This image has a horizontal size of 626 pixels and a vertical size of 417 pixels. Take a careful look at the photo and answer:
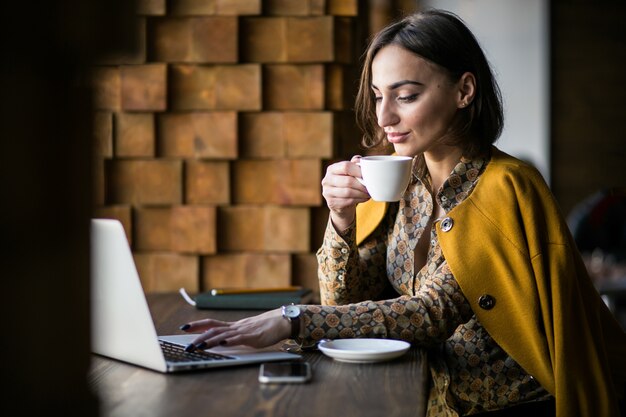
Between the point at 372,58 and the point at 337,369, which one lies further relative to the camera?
the point at 372,58

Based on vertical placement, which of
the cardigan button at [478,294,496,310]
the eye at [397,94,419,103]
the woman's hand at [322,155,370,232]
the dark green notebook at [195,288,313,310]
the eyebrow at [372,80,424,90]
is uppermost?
the eyebrow at [372,80,424,90]

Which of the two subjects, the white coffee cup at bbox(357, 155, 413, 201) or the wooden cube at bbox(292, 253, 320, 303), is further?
the wooden cube at bbox(292, 253, 320, 303)

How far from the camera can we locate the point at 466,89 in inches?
82.8

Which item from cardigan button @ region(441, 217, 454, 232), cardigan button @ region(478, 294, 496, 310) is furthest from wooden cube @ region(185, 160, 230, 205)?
cardigan button @ region(478, 294, 496, 310)

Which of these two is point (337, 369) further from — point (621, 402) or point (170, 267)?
point (170, 267)

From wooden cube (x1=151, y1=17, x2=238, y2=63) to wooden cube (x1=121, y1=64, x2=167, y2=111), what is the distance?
1.9 inches

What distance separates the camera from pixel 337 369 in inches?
60.3

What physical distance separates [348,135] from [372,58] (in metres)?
0.88

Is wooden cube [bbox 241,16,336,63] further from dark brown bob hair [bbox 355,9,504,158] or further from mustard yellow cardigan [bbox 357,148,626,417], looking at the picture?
mustard yellow cardigan [bbox 357,148,626,417]

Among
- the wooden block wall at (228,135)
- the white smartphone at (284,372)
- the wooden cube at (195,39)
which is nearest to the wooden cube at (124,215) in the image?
the wooden block wall at (228,135)

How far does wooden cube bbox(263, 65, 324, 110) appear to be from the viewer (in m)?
2.90

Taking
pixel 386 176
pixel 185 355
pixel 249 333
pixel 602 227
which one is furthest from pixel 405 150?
pixel 602 227

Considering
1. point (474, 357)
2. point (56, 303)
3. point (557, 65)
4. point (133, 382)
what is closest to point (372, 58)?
point (474, 357)

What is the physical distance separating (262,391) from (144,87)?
5.78ft
